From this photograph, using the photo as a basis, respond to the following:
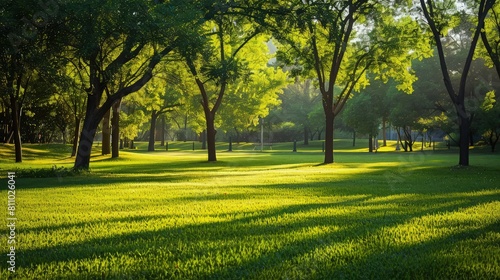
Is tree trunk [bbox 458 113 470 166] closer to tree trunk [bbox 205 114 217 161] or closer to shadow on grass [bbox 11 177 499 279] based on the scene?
tree trunk [bbox 205 114 217 161]

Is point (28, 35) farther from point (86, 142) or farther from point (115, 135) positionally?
point (115, 135)

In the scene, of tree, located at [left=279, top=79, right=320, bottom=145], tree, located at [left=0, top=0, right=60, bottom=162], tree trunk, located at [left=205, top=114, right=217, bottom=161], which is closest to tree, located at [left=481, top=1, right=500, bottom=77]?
tree trunk, located at [left=205, top=114, right=217, bottom=161]

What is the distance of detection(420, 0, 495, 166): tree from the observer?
932 inches

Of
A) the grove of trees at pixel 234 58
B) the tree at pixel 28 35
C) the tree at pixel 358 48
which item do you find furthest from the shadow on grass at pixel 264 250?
the tree at pixel 358 48

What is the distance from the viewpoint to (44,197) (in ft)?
37.1

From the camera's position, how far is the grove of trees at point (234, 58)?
16859mm

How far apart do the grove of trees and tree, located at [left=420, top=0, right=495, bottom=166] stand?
0.08 metres

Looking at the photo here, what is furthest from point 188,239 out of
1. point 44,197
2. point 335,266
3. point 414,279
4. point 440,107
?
point 440,107

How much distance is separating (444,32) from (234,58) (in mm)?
14836

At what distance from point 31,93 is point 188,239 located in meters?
37.1

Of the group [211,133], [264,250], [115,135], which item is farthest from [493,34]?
[115,135]

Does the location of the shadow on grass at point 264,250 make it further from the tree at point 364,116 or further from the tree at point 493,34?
the tree at point 364,116

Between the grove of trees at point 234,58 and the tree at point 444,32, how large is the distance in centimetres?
8

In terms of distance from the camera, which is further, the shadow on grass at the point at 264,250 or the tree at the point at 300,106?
the tree at the point at 300,106
